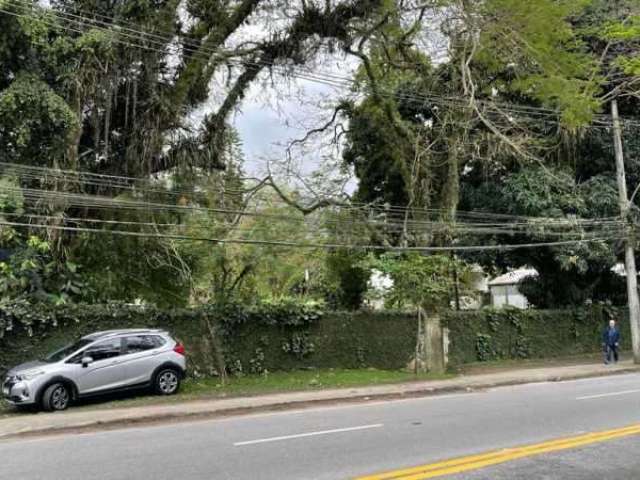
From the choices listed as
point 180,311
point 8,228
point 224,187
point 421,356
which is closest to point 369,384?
point 421,356

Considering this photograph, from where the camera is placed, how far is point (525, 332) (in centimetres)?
2842

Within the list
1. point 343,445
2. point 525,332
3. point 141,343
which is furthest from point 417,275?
point 343,445

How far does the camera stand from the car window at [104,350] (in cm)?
1577

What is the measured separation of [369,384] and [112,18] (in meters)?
12.7

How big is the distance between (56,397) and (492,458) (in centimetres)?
1077

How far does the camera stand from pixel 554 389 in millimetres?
17141

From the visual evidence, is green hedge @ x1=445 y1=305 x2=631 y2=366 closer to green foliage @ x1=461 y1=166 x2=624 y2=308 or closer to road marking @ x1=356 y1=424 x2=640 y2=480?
green foliage @ x1=461 y1=166 x2=624 y2=308

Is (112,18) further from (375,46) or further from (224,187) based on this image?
(375,46)

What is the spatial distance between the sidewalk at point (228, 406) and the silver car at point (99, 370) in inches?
21.1

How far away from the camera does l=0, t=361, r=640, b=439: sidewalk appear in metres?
12.7

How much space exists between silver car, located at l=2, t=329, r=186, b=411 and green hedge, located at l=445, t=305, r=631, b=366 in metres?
11.8

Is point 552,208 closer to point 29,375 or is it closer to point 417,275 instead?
point 417,275

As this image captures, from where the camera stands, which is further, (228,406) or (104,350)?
(104,350)

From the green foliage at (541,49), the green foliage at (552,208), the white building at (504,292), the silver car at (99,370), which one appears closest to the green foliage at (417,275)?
the green foliage at (552,208)
